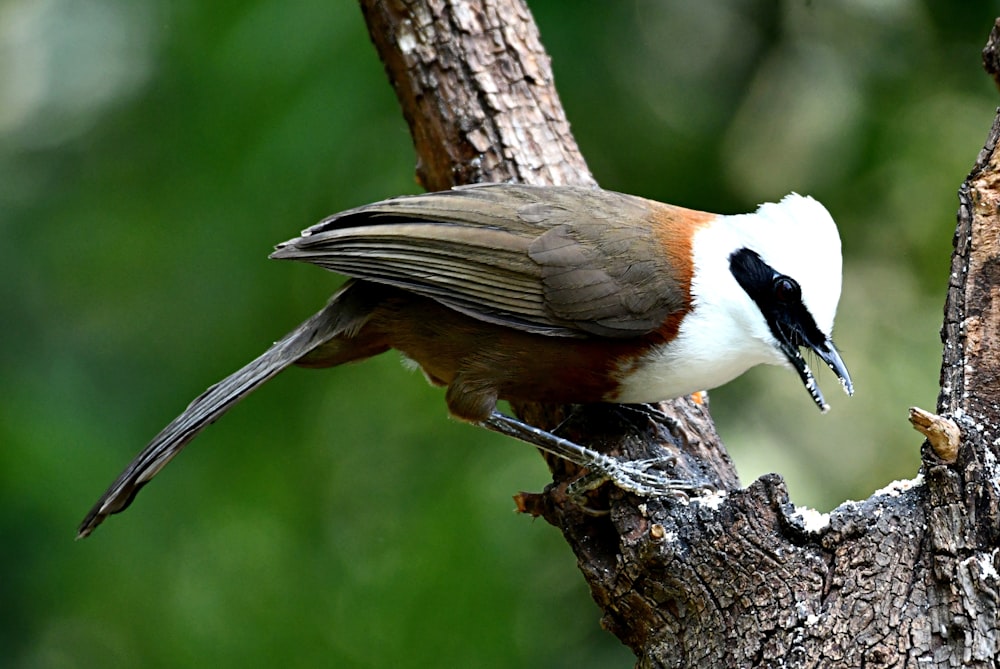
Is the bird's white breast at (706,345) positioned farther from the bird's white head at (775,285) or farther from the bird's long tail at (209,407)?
the bird's long tail at (209,407)

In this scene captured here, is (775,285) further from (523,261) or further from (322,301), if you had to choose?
(322,301)

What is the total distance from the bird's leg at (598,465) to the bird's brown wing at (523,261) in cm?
32

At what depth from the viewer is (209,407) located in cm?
324

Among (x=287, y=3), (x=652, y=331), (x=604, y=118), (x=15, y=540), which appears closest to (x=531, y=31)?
(x=604, y=118)

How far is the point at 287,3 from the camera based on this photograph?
4512 millimetres

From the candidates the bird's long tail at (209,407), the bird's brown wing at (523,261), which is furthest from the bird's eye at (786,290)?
the bird's long tail at (209,407)

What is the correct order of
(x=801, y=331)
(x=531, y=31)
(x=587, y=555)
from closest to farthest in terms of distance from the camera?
1. (x=587, y=555)
2. (x=801, y=331)
3. (x=531, y=31)

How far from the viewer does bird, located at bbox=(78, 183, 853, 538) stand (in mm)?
3133

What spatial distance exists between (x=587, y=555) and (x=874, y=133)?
98.0 inches

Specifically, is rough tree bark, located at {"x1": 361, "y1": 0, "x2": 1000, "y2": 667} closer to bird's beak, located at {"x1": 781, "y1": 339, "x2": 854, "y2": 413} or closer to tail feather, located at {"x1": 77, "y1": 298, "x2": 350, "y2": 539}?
bird's beak, located at {"x1": 781, "y1": 339, "x2": 854, "y2": 413}

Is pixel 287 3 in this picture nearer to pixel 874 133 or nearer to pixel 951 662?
pixel 874 133

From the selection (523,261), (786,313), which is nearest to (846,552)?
(786,313)

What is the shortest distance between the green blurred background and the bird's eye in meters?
1.39

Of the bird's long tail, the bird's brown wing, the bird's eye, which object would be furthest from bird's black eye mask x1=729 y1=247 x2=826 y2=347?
the bird's long tail
